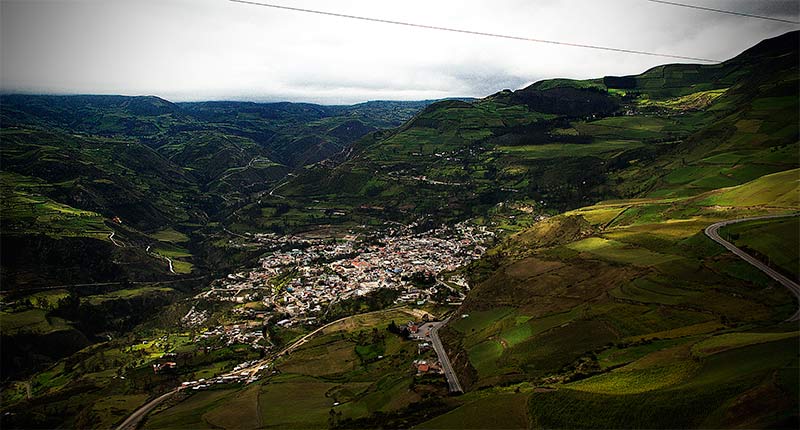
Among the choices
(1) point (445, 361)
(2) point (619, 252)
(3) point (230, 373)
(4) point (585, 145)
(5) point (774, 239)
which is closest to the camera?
(5) point (774, 239)

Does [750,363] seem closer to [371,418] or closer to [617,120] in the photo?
[371,418]

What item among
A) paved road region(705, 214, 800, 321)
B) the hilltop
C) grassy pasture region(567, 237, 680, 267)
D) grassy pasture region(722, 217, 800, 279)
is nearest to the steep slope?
the hilltop

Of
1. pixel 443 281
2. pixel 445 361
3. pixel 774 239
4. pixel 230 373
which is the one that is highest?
pixel 774 239

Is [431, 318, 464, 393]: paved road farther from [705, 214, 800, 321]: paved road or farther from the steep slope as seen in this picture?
the steep slope

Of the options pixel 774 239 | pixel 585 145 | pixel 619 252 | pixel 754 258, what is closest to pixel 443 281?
pixel 619 252

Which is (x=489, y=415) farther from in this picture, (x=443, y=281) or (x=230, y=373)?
(x=443, y=281)

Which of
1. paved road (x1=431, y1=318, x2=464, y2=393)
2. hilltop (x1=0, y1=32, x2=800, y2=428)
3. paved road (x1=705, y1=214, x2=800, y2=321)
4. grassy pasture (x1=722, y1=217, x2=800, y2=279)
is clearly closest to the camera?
hilltop (x1=0, y1=32, x2=800, y2=428)

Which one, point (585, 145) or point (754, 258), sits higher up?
point (585, 145)

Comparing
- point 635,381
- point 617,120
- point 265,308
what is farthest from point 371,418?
point 617,120
